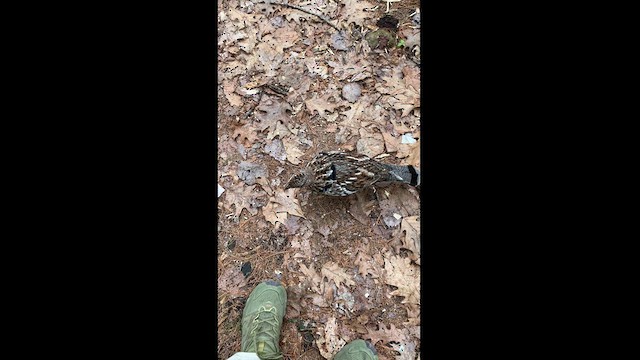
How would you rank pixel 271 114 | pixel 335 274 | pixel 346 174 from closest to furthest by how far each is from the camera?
pixel 346 174 < pixel 335 274 < pixel 271 114

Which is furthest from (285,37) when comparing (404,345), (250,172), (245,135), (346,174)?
(404,345)

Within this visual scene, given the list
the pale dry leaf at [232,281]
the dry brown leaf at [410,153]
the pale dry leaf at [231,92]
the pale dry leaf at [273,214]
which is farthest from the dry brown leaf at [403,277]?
the pale dry leaf at [231,92]

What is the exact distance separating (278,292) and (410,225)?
1009 mm

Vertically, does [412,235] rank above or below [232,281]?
above

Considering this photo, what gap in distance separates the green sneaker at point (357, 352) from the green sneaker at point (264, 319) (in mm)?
415

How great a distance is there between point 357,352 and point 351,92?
68.8 inches

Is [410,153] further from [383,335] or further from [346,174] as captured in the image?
[383,335]

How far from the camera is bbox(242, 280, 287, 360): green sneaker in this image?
2883mm

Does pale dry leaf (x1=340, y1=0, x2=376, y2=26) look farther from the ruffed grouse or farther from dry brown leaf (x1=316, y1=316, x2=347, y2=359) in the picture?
dry brown leaf (x1=316, y1=316, x2=347, y2=359)

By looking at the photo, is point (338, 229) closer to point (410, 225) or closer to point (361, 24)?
point (410, 225)

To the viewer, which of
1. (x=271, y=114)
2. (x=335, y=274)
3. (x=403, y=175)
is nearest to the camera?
(x=403, y=175)

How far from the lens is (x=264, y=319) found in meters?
2.96

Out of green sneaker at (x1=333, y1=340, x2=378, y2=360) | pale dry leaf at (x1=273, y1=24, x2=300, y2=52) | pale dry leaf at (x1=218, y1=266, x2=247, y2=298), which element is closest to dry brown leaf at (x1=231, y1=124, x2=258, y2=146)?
pale dry leaf at (x1=273, y1=24, x2=300, y2=52)

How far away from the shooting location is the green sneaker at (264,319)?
9.46 feet
